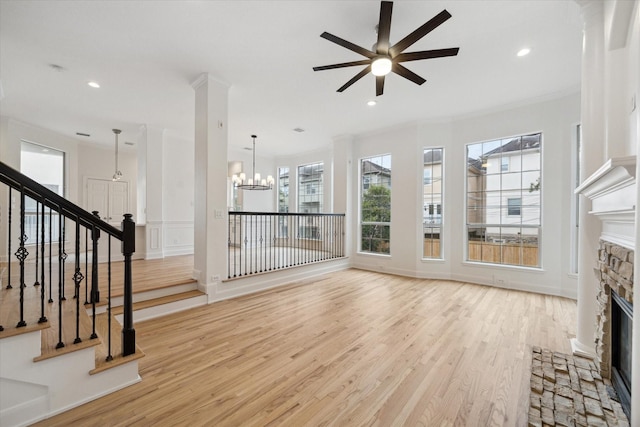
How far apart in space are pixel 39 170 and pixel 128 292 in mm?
6323

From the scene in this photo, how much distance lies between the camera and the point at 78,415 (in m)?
1.73

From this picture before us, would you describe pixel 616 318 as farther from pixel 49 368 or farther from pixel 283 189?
pixel 283 189

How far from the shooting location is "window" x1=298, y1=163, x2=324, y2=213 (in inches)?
328

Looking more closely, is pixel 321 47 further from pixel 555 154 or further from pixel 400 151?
pixel 555 154

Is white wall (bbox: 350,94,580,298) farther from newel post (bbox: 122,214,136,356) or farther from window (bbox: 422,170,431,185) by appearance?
newel post (bbox: 122,214,136,356)

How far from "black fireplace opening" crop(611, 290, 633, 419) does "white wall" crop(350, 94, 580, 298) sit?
109 inches

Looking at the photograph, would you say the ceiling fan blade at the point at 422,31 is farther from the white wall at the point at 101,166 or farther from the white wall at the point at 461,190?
the white wall at the point at 101,166

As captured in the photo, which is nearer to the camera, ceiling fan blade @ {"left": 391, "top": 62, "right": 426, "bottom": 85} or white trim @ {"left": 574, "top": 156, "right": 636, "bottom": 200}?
white trim @ {"left": 574, "top": 156, "right": 636, "bottom": 200}

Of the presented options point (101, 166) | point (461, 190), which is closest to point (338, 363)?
point (461, 190)

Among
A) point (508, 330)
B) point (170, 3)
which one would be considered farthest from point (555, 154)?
point (170, 3)

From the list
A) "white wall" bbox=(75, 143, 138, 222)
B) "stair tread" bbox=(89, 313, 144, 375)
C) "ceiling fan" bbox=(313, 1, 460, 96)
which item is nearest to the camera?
"stair tread" bbox=(89, 313, 144, 375)

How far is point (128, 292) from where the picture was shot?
221cm

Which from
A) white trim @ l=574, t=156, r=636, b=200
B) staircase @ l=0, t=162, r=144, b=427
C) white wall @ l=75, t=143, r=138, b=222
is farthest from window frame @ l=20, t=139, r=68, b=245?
white trim @ l=574, t=156, r=636, b=200

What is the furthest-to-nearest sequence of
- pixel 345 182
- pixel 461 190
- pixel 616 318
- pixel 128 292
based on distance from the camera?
pixel 345 182, pixel 461 190, pixel 128 292, pixel 616 318
